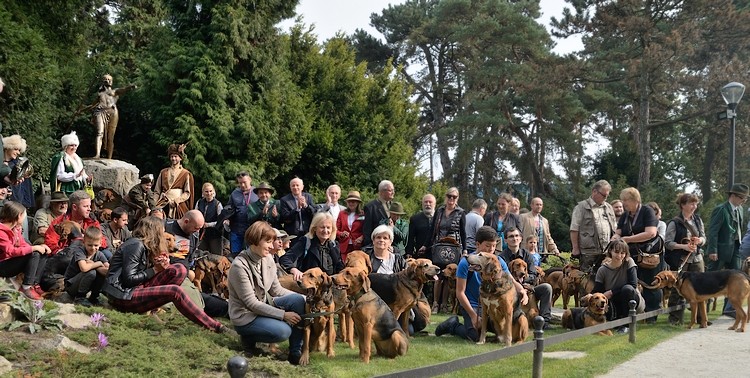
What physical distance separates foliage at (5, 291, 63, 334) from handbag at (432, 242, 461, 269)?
543 centimetres

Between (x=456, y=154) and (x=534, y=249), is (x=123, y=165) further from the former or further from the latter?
(x=456, y=154)

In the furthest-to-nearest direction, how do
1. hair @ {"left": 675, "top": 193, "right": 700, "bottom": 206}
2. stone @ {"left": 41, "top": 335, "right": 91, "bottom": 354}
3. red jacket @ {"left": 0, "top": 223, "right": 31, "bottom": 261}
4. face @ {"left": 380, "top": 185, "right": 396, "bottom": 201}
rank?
hair @ {"left": 675, "top": 193, "right": 700, "bottom": 206}, face @ {"left": 380, "top": 185, "right": 396, "bottom": 201}, red jacket @ {"left": 0, "top": 223, "right": 31, "bottom": 261}, stone @ {"left": 41, "top": 335, "right": 91, "bottom": 354}

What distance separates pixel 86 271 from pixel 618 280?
7.05 metres

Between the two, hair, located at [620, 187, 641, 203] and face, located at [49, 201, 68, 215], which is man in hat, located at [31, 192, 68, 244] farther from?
hair, located at [620, 187, 641, 203]

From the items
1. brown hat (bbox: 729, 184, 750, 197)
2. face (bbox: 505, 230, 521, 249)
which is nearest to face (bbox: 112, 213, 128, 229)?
face (bbox: 505, 230, 521, 249)

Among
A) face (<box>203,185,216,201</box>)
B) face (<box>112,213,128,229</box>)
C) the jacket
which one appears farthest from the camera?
face (<box>203,185,216,201</box>)

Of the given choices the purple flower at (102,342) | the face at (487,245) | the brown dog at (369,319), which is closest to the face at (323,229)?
the brown dog at (369,319)

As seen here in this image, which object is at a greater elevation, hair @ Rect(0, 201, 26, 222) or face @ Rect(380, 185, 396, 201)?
face @ Rect(380, 185, 396, 201)

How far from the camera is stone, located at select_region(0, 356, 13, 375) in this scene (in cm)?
509

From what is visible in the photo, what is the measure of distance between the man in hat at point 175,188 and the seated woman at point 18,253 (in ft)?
12.2

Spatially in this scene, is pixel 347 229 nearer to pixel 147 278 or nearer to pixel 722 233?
pixel 147 278

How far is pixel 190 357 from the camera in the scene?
19.7ft

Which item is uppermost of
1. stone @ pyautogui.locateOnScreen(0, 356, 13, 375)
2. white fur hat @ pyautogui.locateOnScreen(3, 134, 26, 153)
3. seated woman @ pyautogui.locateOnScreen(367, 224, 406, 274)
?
Answer: white fur hat @ pyautogui.locateOnScreen(3, 134, 26, 153)

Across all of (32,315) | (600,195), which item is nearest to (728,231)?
(600,195)
